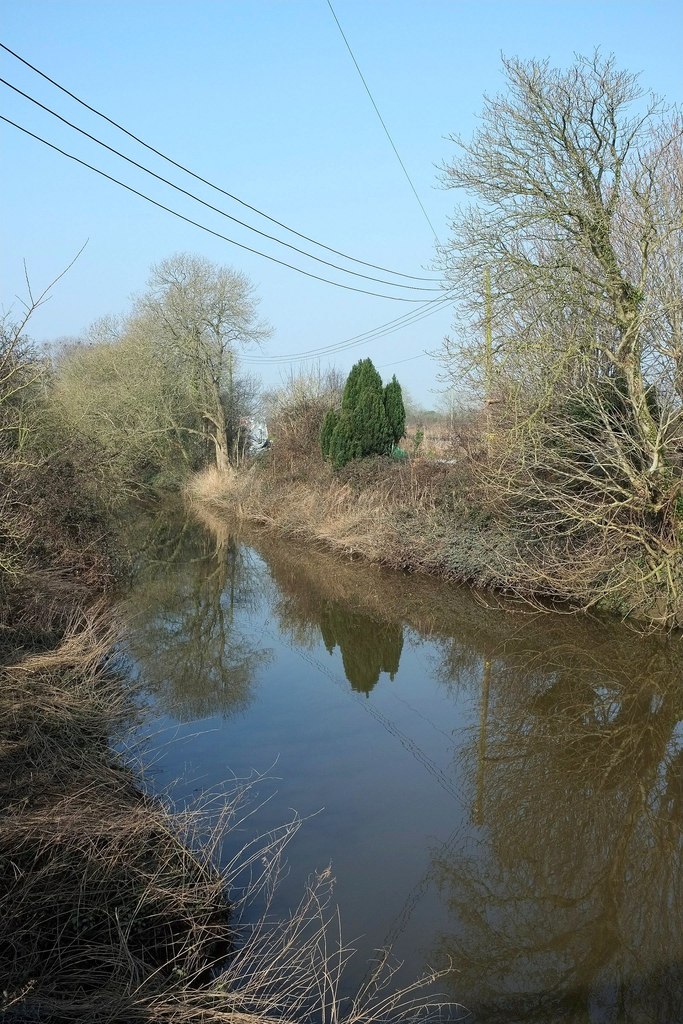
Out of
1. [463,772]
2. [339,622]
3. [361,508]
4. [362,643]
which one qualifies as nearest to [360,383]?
[361,508]

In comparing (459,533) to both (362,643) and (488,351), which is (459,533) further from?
(488,351)

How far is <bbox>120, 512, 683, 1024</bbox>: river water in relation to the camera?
5262 mm

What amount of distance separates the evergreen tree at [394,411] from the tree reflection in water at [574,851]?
13.7m

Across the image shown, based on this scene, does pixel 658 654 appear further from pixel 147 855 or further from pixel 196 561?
pixel 196 561

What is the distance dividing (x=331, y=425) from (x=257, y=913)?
19.9 m

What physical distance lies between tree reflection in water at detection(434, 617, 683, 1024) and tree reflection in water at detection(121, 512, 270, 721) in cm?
336

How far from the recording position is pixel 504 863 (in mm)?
6414

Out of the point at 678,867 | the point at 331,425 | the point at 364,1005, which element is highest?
the point at 331,425

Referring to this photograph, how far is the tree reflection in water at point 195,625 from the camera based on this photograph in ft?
34.1

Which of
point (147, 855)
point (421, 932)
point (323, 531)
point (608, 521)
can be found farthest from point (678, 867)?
point (323, 531)

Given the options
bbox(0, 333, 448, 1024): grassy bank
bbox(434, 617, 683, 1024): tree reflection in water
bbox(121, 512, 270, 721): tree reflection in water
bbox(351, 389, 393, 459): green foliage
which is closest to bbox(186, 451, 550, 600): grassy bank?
bbox(351, 389, 393, 459): green foliage

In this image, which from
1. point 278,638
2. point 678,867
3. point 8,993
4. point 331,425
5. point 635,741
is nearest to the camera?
point 8,993

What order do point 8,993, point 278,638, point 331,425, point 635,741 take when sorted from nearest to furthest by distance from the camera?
point 8,993, point 635,741, point 278,638, point 331,425

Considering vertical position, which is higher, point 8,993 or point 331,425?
point 331,425
